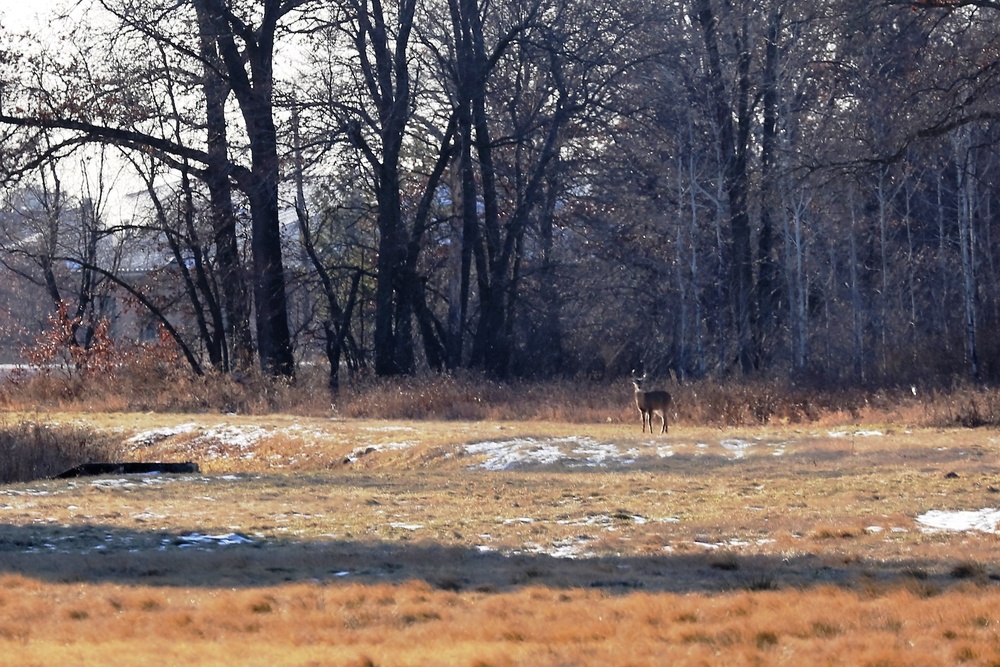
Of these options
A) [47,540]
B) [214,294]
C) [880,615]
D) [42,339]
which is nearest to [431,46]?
[214,294]

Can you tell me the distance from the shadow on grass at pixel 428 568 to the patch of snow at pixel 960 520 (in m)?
2.08

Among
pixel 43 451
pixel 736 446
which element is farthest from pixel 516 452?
pixel 43 451

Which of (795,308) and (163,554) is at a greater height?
(795,308)

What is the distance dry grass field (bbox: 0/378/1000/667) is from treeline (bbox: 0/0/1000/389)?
13.2m

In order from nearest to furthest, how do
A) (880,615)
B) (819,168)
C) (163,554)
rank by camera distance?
(880,615)
(163,554)
(819,168)

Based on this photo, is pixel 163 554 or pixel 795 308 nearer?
pixel 163 554

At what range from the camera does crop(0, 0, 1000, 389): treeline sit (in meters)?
34.2

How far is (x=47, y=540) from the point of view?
1112 centimetres

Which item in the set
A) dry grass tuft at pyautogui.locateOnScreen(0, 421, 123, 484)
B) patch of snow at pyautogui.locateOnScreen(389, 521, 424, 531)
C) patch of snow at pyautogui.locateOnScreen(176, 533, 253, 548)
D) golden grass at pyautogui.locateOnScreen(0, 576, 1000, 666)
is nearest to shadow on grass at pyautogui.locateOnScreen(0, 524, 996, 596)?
patch of snow at pyautogui.locateOnScreen(176, 533, 253, 548)

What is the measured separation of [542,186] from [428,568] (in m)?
32.5

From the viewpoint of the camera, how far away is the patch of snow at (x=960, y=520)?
1124 cm

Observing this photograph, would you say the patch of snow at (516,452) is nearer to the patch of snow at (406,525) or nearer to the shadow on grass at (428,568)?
the patch of snow at (406,525)

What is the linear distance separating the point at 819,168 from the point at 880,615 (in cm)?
1707

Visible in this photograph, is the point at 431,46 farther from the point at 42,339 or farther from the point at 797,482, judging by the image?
the point at 797,482
